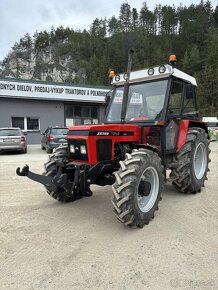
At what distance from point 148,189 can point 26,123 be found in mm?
18356

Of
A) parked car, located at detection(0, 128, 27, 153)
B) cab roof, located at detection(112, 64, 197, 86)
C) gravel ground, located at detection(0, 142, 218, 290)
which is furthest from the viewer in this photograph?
parked car, located at detection(0, 128, 27, 153)

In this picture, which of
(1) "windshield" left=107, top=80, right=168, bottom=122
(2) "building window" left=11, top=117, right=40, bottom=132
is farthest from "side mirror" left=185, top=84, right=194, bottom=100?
(2) "building window" left=11, top=117, right=40, bottom=132

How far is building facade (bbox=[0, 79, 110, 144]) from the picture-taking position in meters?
21.0

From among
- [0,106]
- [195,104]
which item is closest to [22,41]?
[0,106]

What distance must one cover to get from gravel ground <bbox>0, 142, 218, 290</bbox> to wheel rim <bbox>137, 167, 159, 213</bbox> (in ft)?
0.97

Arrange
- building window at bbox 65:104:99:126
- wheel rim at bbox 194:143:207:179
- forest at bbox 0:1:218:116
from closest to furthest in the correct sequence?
wheel rim at bbox 194:143:207:179 → building window at bbox 65:104:99:126 → forest at bbox 0:1:218:116

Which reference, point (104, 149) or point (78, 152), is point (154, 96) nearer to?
point (104, 149)

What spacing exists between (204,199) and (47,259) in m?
3.61

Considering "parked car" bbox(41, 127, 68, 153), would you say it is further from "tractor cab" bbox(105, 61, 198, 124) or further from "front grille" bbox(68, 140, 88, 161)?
"front grille" bbox(68, 140, 88, 161)

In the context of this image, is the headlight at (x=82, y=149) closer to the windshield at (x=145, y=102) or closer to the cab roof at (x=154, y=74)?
the windshield at (x=145, y=102)

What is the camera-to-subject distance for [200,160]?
7.04 m

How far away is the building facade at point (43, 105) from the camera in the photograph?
825 inches

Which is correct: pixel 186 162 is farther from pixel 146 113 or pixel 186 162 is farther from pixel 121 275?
pixel 121 275

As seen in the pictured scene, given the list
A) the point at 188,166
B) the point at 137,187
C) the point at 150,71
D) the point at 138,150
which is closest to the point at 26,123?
the point at 150,71
